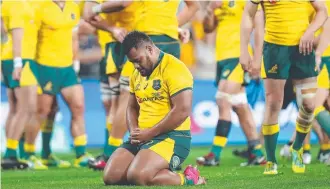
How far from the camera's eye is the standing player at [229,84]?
12.9 m

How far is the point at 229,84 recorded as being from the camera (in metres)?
12.9

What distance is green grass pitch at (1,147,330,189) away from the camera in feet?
30.1

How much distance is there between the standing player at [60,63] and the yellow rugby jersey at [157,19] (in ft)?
6.12

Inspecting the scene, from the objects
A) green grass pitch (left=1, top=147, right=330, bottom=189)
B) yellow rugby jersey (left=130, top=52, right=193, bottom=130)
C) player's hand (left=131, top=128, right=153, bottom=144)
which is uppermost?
yellow rugby jersey (left=130, top=52, right=193, bottom=130)

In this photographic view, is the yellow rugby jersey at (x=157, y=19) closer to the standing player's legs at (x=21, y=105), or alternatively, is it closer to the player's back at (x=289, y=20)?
the player's back at (x=289, y=20)

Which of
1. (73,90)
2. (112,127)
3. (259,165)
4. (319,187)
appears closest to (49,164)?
(73,90)

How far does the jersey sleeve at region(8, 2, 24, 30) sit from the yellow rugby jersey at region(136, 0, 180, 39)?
6.26 feet

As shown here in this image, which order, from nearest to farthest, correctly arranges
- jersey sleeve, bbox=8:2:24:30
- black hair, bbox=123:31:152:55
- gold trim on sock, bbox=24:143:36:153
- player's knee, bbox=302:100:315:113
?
1. black hair, bbox=123:31:152:55
2. player's knee, bbox=302:100:315:113
3. jersey sleeve, bbox=8:2:24:30
4. gold trim on sock, bbox=24:143:36:153

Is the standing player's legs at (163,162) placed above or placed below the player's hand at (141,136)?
below

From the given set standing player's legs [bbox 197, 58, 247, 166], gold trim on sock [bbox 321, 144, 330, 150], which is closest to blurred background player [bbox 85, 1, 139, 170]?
standing player's legs [bbox 197, 58, 247, 166]

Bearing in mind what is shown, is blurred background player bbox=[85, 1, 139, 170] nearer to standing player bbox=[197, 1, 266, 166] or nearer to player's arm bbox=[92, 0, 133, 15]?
player's arm bbox=[92, 0, 133, 15]

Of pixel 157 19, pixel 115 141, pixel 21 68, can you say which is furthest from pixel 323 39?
pixel 21 68

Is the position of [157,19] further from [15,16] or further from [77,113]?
[77,113]

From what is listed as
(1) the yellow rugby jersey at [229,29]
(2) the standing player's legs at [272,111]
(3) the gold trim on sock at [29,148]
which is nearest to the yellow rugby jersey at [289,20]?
(2) the standing player's legs at [272,111]
